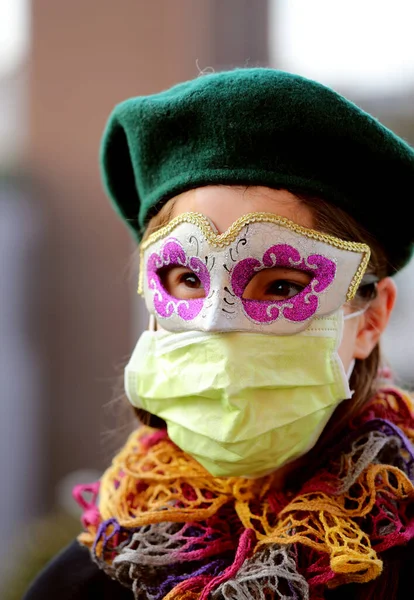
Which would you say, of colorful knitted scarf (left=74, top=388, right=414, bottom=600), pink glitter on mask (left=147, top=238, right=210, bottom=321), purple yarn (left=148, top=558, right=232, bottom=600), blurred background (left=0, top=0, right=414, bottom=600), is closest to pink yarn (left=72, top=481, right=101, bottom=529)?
colorful knitted scarf (left=74, top=388, right=414, bottom=600)

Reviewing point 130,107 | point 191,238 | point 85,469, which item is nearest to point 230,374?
point 191,238

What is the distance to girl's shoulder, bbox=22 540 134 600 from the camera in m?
1.20

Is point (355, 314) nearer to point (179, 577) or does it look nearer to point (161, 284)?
point (161, 284)

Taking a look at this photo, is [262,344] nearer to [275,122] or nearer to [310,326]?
[310,326]

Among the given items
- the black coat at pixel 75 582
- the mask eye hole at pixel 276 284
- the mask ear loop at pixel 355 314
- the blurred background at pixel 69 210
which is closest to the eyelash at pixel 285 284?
the mask eye hole at pixel 276 284

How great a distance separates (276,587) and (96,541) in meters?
0.35

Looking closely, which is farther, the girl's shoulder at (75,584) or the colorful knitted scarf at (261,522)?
the girl's shoulder at (75,584)

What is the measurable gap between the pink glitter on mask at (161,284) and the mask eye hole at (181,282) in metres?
0.01

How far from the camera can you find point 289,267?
3.45ft

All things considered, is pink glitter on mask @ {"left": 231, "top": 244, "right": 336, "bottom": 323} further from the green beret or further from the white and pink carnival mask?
the green beret

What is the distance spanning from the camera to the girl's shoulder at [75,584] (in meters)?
1.20

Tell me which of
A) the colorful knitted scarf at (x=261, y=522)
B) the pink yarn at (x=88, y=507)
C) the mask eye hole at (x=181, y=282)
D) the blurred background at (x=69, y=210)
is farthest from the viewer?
the blurred background at (x=69, y=210)

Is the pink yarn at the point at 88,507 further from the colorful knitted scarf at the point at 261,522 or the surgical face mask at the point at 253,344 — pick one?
the surgical face mask at the point at 253,344

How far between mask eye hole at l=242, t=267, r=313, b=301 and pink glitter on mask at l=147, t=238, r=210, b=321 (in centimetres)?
7
